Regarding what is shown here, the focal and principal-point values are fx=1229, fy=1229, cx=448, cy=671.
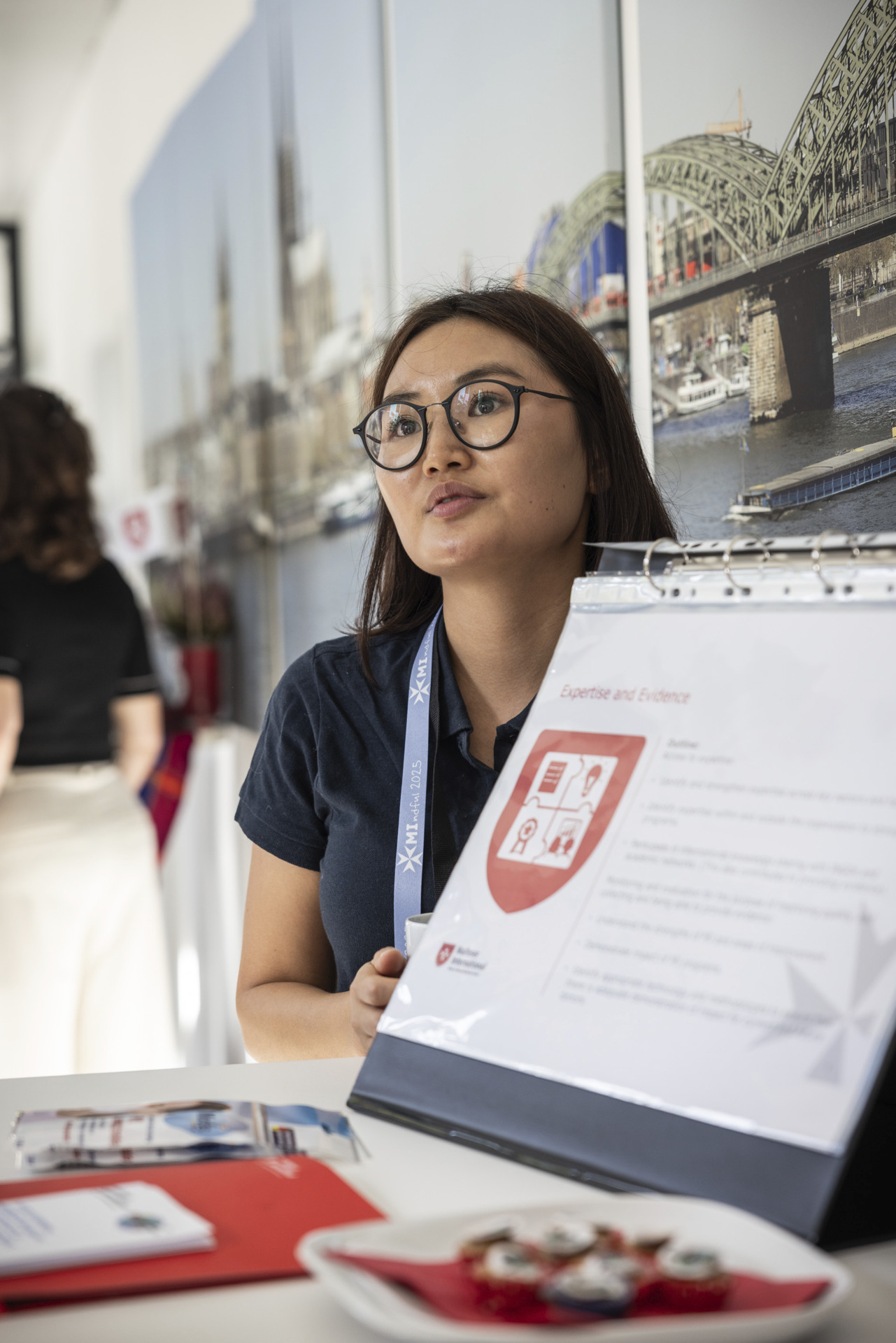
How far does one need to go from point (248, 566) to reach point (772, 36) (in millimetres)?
2295

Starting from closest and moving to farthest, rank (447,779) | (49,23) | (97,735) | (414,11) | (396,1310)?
(396,1310), (447,779), (414,11), (97,735), (49,23)

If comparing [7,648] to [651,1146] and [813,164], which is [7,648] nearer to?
[813,164]

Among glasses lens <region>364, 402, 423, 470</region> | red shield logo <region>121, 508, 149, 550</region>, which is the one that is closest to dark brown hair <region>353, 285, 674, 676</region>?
glasses lens <region>364, 402, 423, 470</region>

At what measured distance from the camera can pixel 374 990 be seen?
2.68 feet

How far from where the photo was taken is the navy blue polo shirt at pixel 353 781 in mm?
1192

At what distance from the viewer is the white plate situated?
0.41m

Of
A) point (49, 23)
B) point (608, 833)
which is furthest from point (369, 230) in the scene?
point (49, 23)

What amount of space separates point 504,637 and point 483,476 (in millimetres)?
169

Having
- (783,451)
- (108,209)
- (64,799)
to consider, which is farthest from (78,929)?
(108,209)

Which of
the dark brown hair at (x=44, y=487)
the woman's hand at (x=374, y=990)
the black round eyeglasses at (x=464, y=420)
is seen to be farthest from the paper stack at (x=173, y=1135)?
the dark brown hair at (x=44, y=487)

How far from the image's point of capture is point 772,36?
4.18ft

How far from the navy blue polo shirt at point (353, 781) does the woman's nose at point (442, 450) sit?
0.20 m

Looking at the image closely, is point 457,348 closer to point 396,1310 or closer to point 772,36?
point 772,36

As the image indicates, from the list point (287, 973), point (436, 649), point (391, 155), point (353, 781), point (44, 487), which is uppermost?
point (391, 155)
